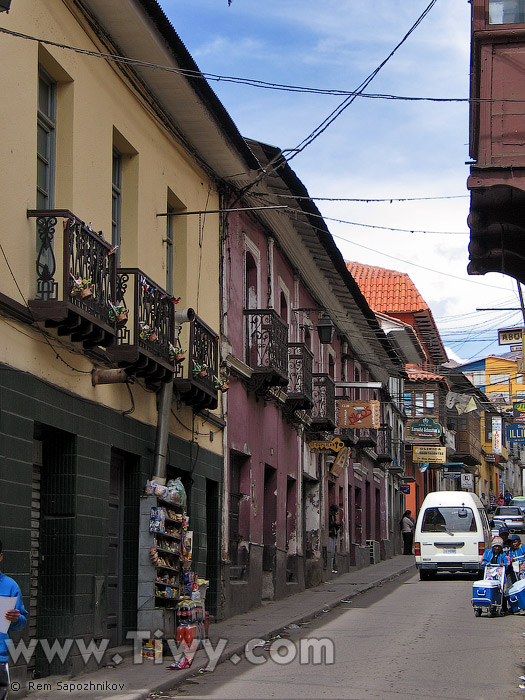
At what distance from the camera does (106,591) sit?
1226 centimetres

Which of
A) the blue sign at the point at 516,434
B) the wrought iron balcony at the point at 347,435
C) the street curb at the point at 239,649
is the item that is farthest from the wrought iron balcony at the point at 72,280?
the blue sign at the point at 516,434

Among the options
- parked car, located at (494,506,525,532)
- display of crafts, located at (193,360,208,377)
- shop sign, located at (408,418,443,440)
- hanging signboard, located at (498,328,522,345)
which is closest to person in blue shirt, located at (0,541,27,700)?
display of crafts, located at (193,360,208,377)

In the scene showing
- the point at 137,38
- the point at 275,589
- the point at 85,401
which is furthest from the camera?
the point at 275,589

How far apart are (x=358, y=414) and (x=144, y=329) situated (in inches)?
613

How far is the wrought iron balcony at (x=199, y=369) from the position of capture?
14.8 meters

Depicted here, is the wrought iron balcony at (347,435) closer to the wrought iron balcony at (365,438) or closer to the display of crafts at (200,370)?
the wrought iron balcony at (365,438)

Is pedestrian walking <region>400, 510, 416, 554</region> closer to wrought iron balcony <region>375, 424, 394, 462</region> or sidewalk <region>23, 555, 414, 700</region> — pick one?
wrought iron balcony <region>375, 424, 394, 462</region>

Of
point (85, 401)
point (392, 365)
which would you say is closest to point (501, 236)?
point (85, 401)

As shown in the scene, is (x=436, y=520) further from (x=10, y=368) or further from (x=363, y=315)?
(x=10, y=368)

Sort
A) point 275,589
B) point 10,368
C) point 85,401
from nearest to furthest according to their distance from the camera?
point 10,368, point 85,401, point 275,589

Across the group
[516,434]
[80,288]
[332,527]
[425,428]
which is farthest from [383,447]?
[80,288]

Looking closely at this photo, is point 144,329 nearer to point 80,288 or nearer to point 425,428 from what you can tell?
point 80,288

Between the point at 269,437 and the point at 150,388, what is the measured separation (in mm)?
7511

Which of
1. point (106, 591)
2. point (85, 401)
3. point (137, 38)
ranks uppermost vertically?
point (137, 38)
